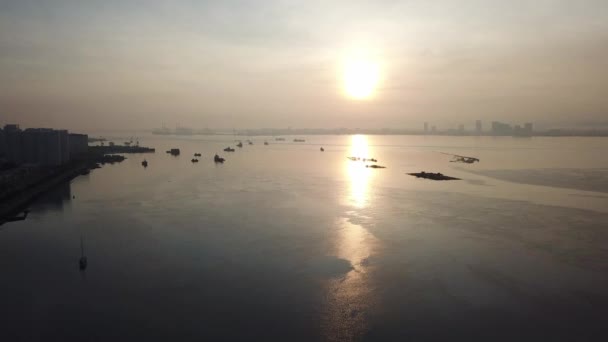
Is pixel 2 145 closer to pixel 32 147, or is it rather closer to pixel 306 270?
pixel 32 147

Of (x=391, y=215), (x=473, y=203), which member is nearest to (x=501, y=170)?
(x=473, y=203)

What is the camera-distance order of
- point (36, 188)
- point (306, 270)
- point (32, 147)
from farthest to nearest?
point (32, 147) < point (36, 188) < point (306, 270)

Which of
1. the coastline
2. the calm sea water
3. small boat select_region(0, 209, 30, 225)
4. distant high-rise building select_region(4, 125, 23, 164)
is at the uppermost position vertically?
distant high-rise building select_region(4, 125, 23, 164)

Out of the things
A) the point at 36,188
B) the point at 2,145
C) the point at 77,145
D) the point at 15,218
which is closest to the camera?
the point at 15,218

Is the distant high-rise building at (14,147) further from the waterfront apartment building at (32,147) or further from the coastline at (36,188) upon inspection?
the coastline at (36,188)

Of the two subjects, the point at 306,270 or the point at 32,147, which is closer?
the point at 306,270

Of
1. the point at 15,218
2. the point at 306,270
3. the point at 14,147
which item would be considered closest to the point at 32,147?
the point at 14,147

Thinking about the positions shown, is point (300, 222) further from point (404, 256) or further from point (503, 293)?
point (503, 293)

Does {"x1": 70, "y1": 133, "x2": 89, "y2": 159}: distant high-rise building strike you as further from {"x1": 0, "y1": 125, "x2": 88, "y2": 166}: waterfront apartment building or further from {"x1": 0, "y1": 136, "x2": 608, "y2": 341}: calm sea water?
{"x1": 0, "y1": 136, "x2": 608, "y2": 341}: calm sea water

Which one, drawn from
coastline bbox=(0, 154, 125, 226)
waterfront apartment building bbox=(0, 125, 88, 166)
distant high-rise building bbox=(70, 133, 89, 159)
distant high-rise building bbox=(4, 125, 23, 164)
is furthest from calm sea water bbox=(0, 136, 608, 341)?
distant high-rise building bbox=(70, 133, 89, 159)
